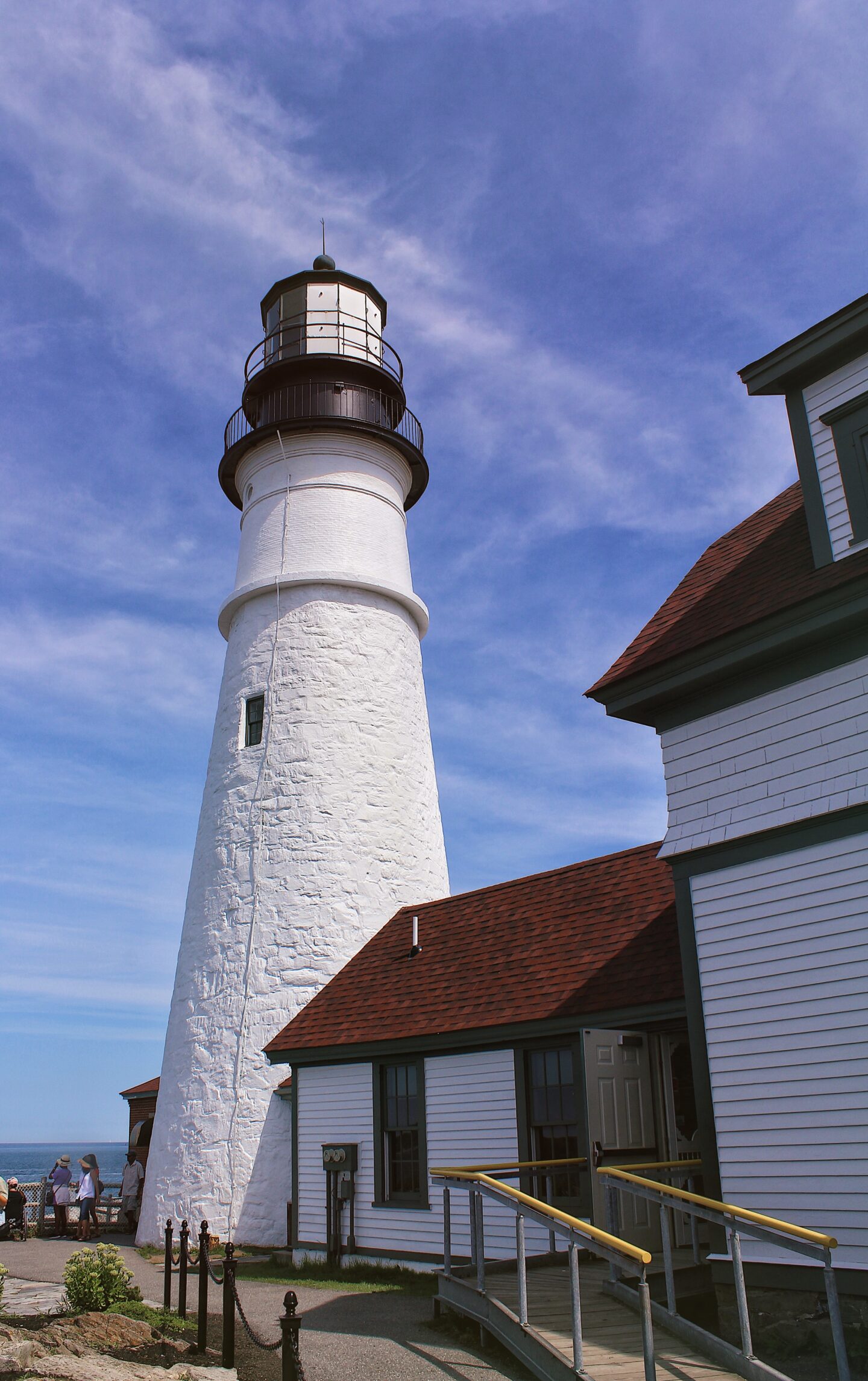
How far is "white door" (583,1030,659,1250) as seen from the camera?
10125mm

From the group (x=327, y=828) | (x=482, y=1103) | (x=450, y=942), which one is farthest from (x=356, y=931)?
(x=482, y=1103)

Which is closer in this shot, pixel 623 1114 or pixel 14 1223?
pixel 623 1114

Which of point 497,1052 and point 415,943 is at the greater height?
point 415,943

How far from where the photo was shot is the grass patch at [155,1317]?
941 centimetres

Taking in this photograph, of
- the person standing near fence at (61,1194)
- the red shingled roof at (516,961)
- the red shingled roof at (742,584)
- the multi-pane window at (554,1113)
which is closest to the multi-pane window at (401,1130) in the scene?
the red shingled roof at (516,961)

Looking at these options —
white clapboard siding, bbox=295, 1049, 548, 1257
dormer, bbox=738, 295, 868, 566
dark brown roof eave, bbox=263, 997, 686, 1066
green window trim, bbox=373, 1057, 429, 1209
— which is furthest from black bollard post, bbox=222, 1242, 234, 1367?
dormer, bbox=738, 295, 868, 566

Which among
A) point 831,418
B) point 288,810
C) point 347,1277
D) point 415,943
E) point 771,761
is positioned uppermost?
point 831,418

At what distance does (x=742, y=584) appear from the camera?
996cm

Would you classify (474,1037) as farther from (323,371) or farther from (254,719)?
(323,371)

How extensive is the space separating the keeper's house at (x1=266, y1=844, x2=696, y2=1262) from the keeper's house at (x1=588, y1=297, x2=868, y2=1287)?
1.78 m

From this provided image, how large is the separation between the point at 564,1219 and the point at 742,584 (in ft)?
18.4

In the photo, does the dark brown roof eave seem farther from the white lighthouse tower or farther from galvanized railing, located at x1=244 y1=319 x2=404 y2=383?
galvanized railing, located at x1=244 y1=319 x2=404 y2=383

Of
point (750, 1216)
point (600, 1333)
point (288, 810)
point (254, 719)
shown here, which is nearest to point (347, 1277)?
point (600, 1333)

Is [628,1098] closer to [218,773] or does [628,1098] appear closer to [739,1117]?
[739,1117]
